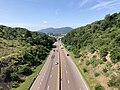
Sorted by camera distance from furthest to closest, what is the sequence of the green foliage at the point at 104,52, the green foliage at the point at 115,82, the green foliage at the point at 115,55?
1. the green foliage at the point at 104,52
2. the green foliage at the point at 115,55
3. the green foliage at the point at 115,82

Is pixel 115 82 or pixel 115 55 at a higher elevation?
pixel 115 55

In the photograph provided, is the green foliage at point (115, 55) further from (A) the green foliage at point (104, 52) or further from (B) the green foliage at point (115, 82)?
(B) the green foliage at point (115, 82)

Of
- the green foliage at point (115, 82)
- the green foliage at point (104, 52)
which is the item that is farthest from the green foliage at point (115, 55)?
the green foliage at point (115, 82)

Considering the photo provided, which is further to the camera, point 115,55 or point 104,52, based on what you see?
point 104,52

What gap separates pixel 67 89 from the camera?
40.0m

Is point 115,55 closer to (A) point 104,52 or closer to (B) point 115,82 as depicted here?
(A) point 104,52

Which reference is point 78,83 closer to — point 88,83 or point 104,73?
point 88,83

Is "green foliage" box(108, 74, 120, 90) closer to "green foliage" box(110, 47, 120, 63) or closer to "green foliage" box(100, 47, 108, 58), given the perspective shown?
"green foliage" box(110, 47, 120, 63)

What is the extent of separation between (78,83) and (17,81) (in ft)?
47.9

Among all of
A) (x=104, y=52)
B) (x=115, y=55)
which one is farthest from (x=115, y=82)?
(x=104, y=52)

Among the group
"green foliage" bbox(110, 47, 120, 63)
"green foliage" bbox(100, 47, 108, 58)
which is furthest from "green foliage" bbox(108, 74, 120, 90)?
"green foliage" bbox(100, 47, 108, 58)

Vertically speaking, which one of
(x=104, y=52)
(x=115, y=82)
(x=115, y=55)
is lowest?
(x=115, y=82)

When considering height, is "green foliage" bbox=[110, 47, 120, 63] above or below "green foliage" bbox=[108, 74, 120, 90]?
above

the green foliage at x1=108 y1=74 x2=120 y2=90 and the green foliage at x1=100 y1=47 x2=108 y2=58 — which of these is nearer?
the green foliage at x1=108 y1=74 x2=120 y2=90
